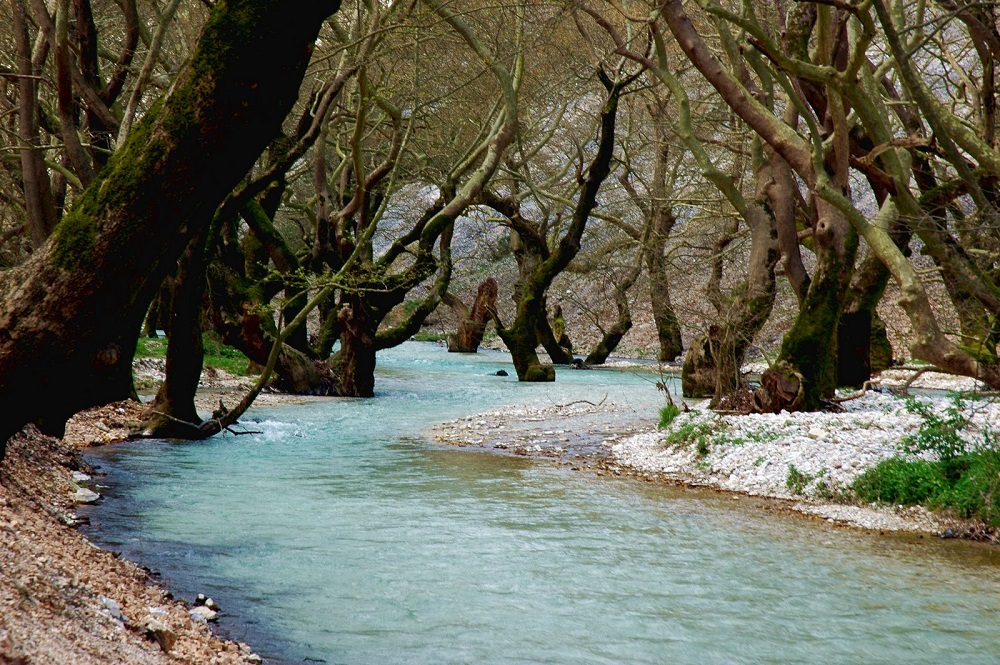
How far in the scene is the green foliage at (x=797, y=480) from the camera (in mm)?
9586

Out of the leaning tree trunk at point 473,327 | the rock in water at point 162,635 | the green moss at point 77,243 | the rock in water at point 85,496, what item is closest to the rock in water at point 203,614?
the rock in water at point 162,635

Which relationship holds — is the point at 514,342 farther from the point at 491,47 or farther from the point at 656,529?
the point at 656,529

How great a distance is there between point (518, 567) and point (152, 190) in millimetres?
3716

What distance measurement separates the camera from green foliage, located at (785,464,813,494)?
377 inches

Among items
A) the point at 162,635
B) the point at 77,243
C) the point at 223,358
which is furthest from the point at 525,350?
the point at 162,635

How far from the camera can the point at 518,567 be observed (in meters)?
6.77

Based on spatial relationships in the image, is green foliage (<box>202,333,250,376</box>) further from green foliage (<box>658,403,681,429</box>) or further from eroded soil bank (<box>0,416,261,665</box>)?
eroded soil bank (<box>0,416,261,665</box>)

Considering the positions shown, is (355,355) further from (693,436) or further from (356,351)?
(693,436)

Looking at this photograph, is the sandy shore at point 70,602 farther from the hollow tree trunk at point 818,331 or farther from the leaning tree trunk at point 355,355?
the leaning tree trunk at point 355,355

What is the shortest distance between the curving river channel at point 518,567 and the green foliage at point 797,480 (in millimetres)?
641

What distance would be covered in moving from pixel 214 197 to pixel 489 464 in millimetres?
6912

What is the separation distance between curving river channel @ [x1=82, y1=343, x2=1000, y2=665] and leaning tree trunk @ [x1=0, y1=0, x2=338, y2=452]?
5.95ft

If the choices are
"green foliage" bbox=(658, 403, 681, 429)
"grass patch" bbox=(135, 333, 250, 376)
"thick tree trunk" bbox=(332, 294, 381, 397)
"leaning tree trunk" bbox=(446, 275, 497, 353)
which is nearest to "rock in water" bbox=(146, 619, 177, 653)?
"green foliage" bbox=(658, 403, 681, 429)

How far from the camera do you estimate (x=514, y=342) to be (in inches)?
924
